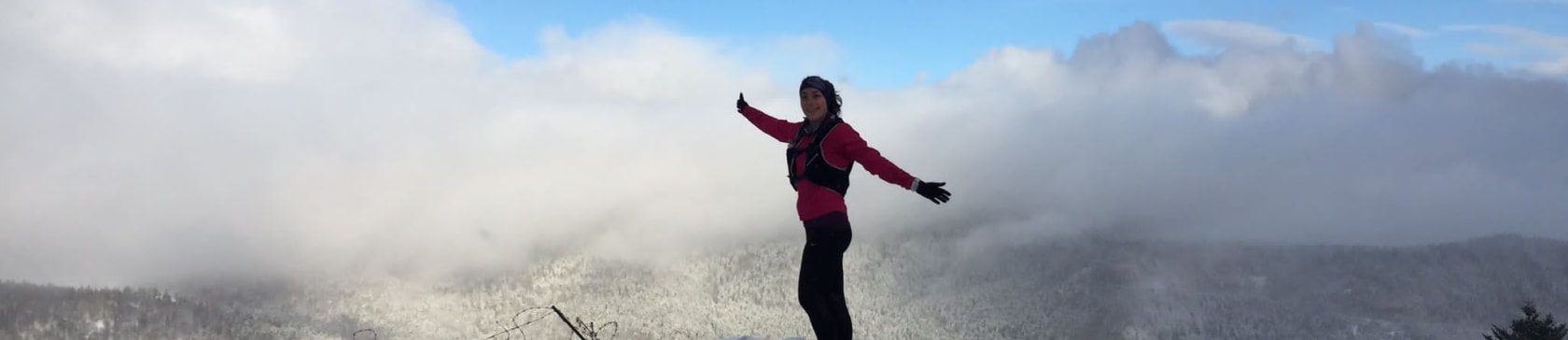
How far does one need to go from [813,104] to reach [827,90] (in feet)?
0.93

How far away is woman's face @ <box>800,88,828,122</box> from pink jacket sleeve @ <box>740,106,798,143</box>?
605mm

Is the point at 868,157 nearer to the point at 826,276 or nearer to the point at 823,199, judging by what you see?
the point at 823,199

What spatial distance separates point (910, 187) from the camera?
9812 mm

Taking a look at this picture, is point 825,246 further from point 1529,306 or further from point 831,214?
point 1529,306

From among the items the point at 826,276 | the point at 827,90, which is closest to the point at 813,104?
the point at 827,90

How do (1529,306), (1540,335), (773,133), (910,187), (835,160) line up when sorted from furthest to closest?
1. (1529,306)
2. (1540,335)
3. (773,133)
4. (835,160)
5. (910,187)

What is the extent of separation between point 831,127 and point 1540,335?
4067 centimetres

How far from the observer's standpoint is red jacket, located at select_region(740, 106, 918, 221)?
998cm

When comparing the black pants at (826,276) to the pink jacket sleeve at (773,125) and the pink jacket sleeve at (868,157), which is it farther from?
the pink jacket sleeve at (773,125)

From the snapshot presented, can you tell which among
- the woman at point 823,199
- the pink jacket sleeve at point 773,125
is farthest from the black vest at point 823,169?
the pink jacket sleeve at point 773,125

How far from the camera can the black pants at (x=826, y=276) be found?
1059 cm

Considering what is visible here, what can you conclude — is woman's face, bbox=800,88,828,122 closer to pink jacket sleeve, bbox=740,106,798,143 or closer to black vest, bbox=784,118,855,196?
black vest, bbox=784,118,855,196

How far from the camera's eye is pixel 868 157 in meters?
10.1

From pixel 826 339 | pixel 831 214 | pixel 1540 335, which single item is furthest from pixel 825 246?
pixel 1540 335
